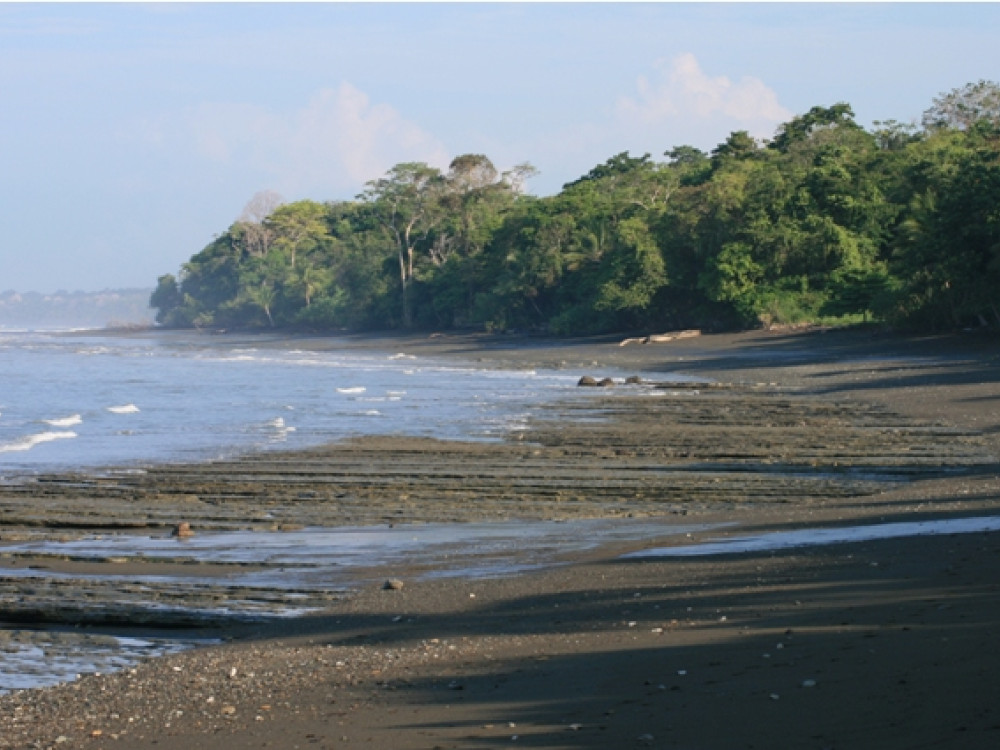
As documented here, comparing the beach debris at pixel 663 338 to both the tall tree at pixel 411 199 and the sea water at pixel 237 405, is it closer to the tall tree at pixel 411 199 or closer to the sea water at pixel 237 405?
the sea water at pixel 237 405

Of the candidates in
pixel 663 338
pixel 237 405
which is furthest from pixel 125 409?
pixel 663 338

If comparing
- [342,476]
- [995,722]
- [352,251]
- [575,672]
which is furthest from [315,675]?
[352,251]

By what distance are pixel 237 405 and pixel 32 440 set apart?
848 cm

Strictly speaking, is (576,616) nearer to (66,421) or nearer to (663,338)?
(66,421)

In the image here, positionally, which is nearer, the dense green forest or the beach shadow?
the beach shadow

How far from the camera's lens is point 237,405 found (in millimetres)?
35000

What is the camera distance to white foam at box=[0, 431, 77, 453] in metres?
25.3

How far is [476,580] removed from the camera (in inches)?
455

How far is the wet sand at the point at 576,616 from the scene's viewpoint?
6543 mm

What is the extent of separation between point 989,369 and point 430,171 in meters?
65.1

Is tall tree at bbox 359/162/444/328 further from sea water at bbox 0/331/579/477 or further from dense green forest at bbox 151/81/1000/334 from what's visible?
sea water at bbox 0/331/579/477

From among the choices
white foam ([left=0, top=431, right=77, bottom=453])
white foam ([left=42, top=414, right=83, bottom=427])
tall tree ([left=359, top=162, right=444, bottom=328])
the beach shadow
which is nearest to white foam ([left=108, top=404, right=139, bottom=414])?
white foam ([left=42, top=414, right=83, bottom=427])

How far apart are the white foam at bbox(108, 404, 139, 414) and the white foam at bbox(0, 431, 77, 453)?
16.4 ft

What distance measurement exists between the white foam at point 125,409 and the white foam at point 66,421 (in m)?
1.24
